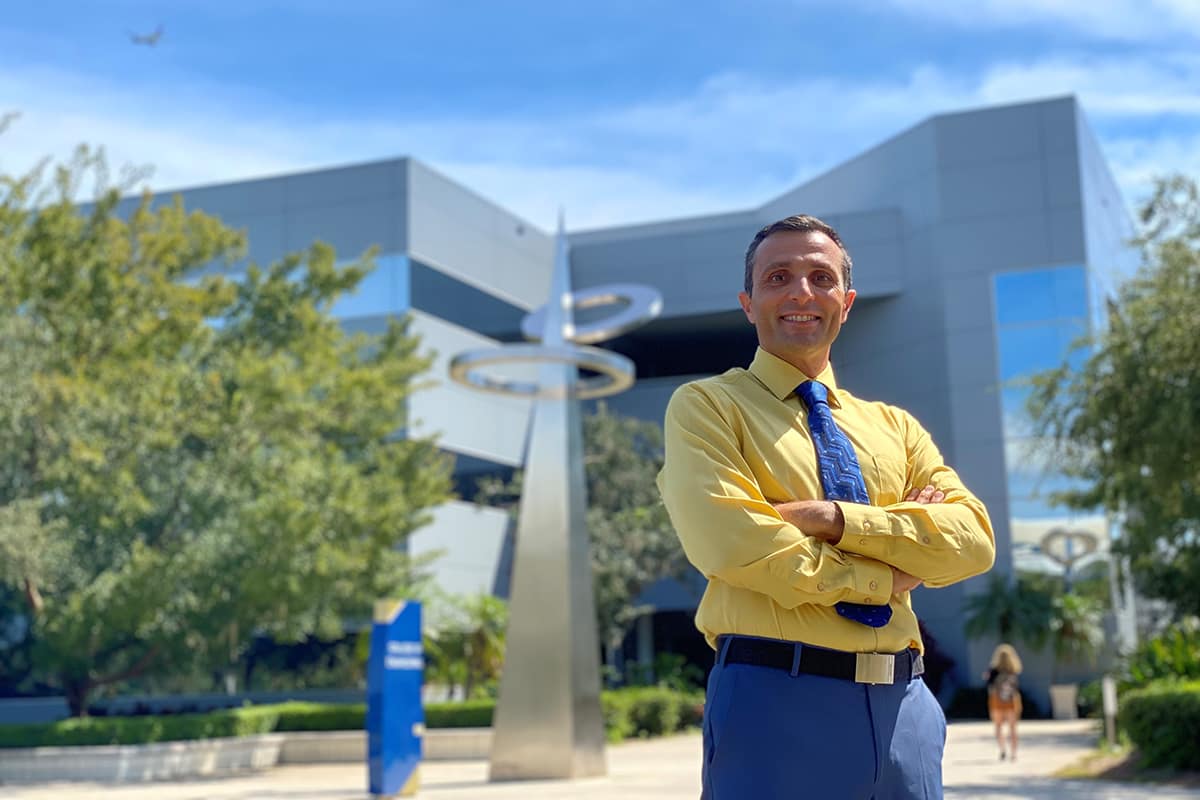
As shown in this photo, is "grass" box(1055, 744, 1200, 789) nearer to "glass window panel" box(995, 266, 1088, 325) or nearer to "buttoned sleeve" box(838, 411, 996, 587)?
"buttoned sleeve" box(838, 411, 996, 587)

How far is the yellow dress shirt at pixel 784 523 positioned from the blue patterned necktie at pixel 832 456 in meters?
0.02

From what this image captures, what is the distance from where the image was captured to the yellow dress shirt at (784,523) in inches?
104

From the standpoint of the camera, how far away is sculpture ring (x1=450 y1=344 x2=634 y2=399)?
54.5 feet

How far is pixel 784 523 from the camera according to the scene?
8.71 ft

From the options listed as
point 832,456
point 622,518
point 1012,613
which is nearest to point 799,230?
point 832,456

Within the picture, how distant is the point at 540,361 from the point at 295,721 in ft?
37.2

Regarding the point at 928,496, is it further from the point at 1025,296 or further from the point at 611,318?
the point at 1025,296

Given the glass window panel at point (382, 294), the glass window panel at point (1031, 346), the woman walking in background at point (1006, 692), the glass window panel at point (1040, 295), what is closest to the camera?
the woman walking in background at point (1006, 692)

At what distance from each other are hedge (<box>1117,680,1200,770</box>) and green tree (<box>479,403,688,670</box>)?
15.6m

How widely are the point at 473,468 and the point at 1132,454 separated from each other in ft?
70.9

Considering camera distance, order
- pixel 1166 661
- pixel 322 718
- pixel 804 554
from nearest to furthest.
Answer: pixel 804 554 < pixel 1166 661 < pixel 322 718

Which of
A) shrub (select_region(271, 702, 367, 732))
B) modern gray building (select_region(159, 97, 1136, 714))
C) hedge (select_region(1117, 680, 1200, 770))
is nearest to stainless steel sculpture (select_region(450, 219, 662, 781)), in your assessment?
hedge (select_region(1117, 680, 1200, 770))

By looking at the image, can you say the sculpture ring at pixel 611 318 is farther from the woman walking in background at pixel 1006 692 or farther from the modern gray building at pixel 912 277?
the modern gray building at pixel 912 277

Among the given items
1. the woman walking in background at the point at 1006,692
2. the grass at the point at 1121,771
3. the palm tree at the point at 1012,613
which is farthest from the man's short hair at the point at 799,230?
the palm tree at the point at 1012,613
